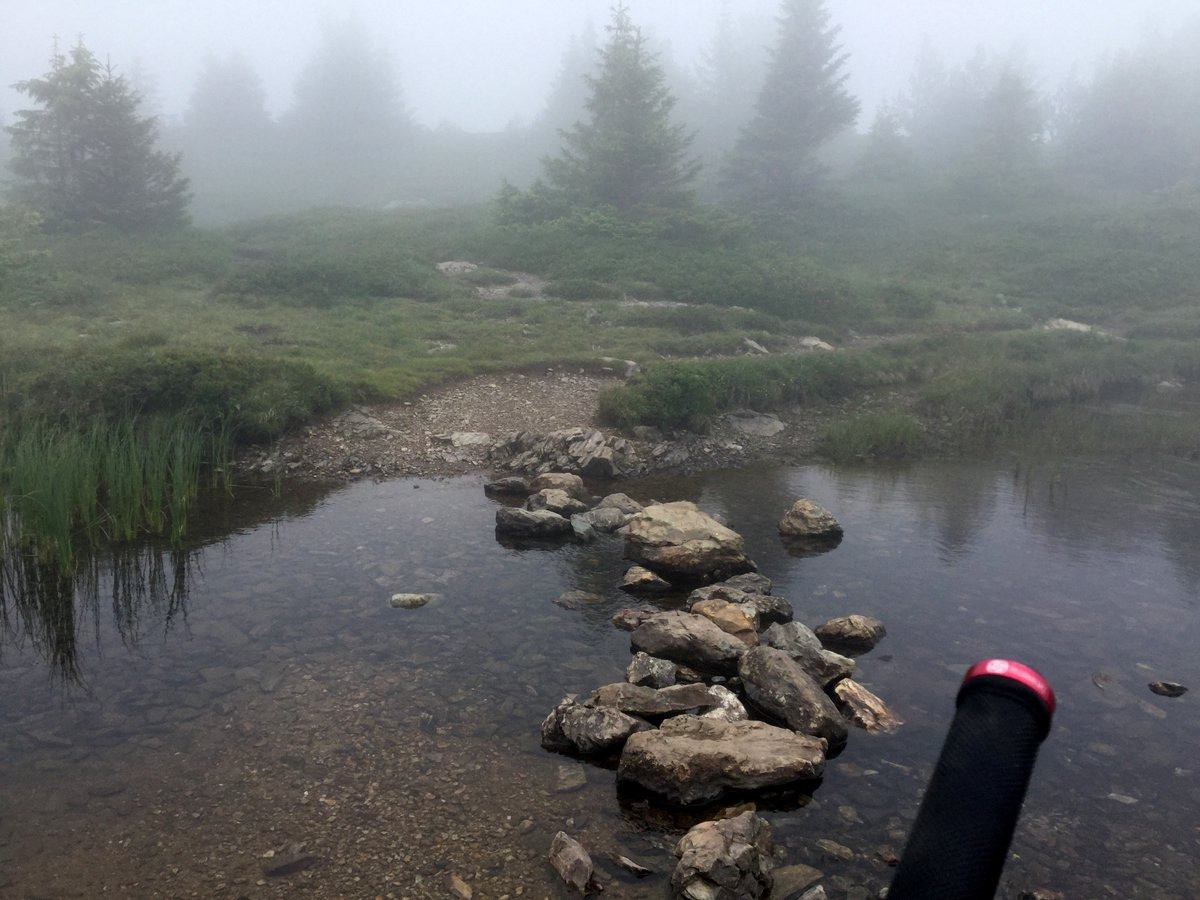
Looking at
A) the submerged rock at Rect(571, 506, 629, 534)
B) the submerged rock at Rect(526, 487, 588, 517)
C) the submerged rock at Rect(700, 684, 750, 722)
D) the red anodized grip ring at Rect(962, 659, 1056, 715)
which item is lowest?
the submerged rock at Rect(700, 684, 750, 722)

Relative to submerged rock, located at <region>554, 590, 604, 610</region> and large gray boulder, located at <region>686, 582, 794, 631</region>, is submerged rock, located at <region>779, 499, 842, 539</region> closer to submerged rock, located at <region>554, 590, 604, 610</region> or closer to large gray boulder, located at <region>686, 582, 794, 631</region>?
large gray boulder, located at <region>686, 582, 794, 631</region>

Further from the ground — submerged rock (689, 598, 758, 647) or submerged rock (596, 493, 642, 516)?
submerged rock (596, 493, 642, 516)

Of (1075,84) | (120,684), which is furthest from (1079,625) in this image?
(1075,84)

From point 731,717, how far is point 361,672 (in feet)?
10.4

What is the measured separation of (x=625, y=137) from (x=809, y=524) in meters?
29.5

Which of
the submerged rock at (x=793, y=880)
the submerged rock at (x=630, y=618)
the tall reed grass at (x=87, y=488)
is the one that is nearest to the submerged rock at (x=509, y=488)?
the tall reed grass at (x=87, y=488)

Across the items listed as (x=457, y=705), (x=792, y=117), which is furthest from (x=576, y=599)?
(x=792, y=117)

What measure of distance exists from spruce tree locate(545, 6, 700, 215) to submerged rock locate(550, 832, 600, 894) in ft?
108

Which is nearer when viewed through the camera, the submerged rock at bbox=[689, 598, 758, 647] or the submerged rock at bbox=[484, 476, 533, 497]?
the submerged rock at bbox=[689, 598, 758, 647]

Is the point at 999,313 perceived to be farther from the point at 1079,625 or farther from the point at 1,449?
the point at 1,449

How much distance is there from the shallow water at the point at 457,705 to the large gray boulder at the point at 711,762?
0.18m

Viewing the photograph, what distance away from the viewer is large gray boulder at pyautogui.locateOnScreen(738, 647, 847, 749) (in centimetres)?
649

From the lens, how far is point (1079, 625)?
28.4 ft

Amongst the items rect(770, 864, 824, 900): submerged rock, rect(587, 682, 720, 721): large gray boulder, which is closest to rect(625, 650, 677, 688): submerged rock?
rect(587, 682, 720, 721): large gray boulder
